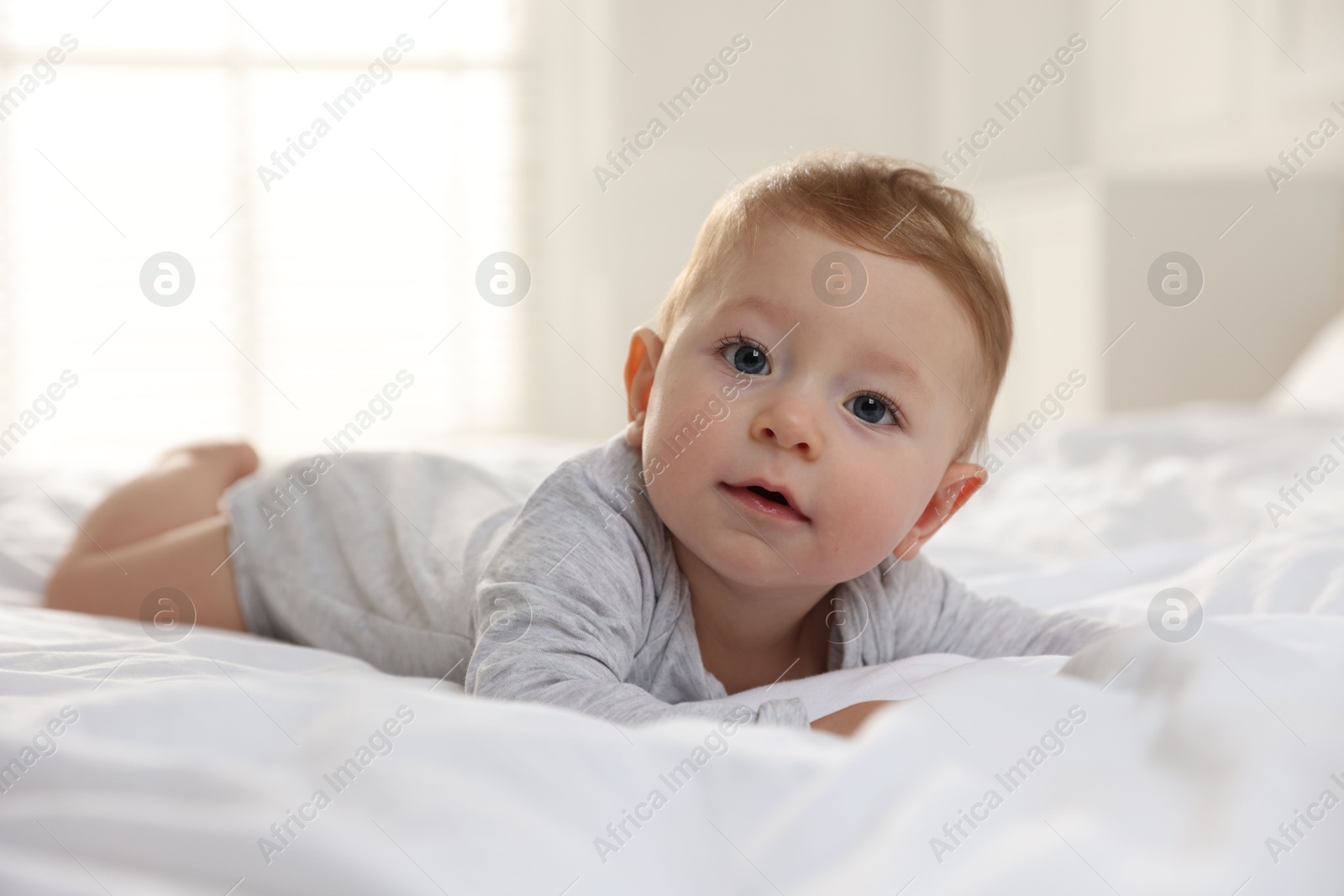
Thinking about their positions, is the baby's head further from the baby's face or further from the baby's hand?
the baby's hand

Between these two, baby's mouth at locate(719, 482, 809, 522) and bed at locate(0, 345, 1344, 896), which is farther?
baby's mouth at locate(719, 482, 809, 522)

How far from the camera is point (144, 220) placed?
360cm

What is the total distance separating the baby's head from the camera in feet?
2.45

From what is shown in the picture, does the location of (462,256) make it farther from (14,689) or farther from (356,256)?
(14,689)

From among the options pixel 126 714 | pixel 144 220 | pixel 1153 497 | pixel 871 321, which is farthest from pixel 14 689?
pixel 144 220

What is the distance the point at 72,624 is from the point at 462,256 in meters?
3.02

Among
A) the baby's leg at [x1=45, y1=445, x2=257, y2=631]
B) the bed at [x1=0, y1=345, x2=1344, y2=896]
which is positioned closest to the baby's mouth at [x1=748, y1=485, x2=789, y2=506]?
the bed at [x1=0, y1=345, x2=1344, y2=896]

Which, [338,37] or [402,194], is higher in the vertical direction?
[338,37]

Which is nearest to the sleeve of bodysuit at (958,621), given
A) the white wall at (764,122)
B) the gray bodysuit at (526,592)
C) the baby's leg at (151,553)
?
the gray bodysuit at (526,592)

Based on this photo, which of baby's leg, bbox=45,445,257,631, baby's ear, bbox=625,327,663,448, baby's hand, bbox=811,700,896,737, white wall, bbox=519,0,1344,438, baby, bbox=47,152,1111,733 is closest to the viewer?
baby's hand, bbox=811,700,896,737

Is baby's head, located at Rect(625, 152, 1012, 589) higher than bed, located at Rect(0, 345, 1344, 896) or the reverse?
higher

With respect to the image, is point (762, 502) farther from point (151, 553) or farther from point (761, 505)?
point (151, 553)

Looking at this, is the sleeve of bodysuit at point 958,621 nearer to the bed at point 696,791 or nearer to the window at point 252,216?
the bed at point 696,791

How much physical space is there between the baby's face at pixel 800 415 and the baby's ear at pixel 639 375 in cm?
6
